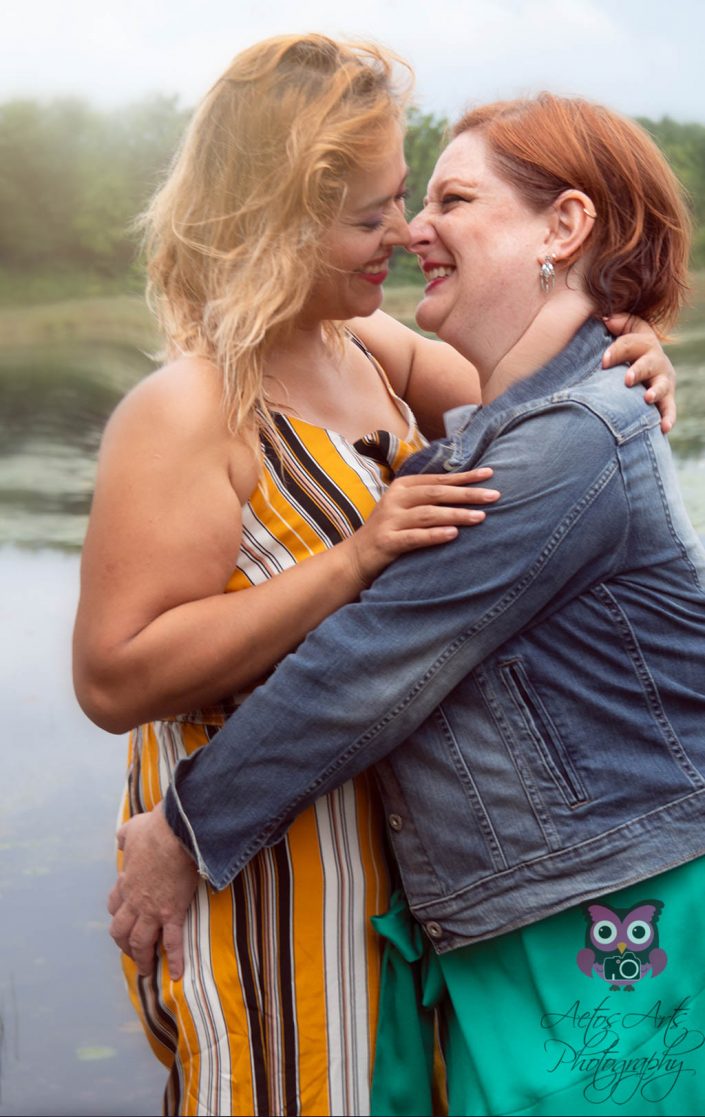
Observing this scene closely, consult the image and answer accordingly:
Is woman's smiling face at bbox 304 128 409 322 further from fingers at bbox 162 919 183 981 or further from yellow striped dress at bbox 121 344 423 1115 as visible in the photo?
fingers at bbox 162 919 183 981

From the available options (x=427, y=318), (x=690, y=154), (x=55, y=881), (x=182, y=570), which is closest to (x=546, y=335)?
(x=427, y=318)

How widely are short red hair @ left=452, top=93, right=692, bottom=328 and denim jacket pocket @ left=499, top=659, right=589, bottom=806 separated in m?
0.50

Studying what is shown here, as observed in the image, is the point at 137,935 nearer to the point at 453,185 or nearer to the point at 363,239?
the point at 363,239

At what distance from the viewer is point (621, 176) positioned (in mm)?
1620

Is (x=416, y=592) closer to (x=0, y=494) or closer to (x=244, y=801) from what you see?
(x=244, y=801)

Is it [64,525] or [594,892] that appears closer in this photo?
[594,892]

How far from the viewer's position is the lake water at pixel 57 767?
8.50ft

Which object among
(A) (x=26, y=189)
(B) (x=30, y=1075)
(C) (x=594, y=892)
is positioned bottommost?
(B) (x=30, y=1075)

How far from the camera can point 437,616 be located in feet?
4.71

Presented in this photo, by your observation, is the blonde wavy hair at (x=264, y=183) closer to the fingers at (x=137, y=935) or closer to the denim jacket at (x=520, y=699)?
the denim jacket at (x=520, y=699)

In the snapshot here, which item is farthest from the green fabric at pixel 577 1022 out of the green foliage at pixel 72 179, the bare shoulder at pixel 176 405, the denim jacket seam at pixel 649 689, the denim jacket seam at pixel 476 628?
the green foliage at pixel 72 179

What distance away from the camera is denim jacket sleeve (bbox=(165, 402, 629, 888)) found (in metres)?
1.43

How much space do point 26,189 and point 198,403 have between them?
6.29 feet

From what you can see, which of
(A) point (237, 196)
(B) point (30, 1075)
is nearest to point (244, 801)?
(A) point (237, 196)
